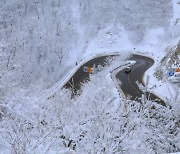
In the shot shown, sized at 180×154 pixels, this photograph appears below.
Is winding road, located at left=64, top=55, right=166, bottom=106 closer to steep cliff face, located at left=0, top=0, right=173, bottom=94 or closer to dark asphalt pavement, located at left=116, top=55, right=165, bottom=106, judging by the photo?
dark asphalt pavement, located at left=116, top=55, right=165, bottom=106

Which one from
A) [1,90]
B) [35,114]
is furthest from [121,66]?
[35,114]

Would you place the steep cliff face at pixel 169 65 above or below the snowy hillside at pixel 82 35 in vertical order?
below

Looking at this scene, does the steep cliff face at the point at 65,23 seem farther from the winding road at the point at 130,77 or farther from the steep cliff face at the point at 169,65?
the steep cliff face at the point at 169,65

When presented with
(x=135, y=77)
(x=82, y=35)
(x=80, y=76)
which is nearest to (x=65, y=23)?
(x=82, y=35)

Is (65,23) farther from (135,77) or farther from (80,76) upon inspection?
(135,77)

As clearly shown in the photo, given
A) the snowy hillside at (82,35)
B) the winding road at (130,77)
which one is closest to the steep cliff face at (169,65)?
the snowy hillside at (82,35)

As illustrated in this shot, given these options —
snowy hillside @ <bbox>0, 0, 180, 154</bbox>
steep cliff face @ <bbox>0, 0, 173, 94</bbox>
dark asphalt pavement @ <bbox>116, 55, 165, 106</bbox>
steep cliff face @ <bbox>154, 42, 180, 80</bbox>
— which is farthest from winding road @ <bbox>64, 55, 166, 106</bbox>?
steep cliff face @ <bbox>0, 0, 173, 94</bbox>
